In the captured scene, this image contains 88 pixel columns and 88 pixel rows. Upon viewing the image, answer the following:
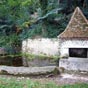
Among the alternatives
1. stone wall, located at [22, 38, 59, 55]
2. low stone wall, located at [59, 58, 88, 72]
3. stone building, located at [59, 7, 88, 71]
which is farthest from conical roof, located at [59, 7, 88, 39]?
stone wall, located at [22, 38, 59, 55]

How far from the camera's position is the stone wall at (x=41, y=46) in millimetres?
16625

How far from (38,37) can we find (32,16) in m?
4.55

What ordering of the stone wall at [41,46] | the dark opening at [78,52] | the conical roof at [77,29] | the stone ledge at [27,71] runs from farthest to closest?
the stone wall at [41,46], the dark opening at [78,52], the conical roof at [77,29], the stone ledge at [27,71]

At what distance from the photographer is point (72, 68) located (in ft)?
37.9

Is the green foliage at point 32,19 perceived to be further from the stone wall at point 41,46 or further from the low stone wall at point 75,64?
the low stone wall at point 75,64

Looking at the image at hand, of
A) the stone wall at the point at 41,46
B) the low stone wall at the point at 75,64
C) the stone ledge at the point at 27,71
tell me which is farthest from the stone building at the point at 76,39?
the stone wall at the point at 41,46

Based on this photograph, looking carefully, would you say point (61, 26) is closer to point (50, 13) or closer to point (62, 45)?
point (50, 13)

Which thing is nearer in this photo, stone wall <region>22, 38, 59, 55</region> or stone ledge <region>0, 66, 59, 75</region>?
stone ledge <region>0, 66, 59, 75</region>

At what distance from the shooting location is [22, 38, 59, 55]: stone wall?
54.5 ft

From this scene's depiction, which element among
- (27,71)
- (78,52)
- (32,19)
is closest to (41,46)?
(32,19)

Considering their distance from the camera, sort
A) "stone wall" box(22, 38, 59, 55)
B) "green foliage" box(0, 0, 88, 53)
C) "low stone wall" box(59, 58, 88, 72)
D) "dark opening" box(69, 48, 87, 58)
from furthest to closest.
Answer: "green foliage" box(0, 0, 88, 53) < "stone wall" box(22, 38, 59, 55) < "dark opening" box(69, 48, 87, 58) < "low stone wall" box(59, 58, 88, 72)

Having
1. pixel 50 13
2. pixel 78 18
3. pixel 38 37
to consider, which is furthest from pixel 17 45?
pixel 78 18

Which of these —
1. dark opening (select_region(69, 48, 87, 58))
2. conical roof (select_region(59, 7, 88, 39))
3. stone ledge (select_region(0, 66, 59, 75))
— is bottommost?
stone ledge (select_region(0, 66, 59, 75))

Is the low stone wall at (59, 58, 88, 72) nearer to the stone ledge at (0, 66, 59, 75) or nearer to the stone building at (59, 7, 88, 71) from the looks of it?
the stone building at (59, 7, 88, 71)
